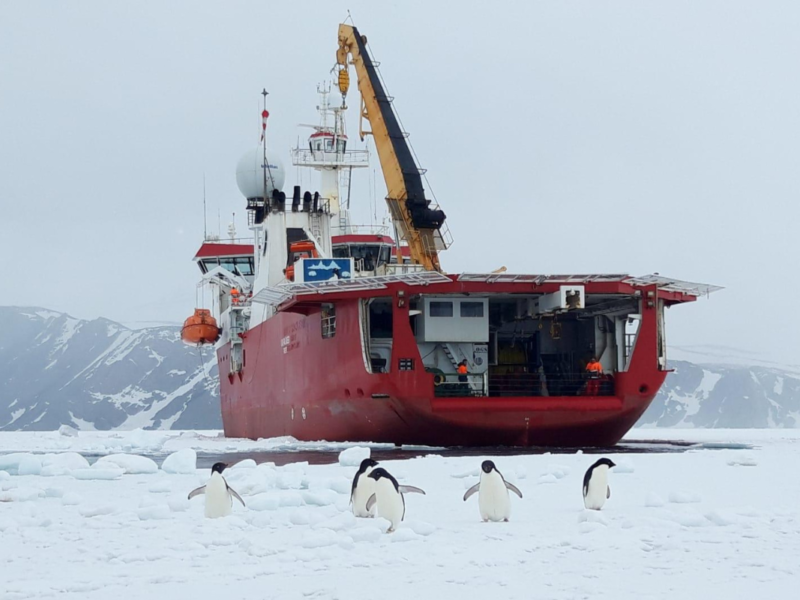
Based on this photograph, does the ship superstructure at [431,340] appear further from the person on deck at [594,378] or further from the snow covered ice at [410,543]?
the snow covered ice at [410,543]

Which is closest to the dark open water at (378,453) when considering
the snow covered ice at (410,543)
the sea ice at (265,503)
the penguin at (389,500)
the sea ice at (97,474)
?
the sea ice at (97,474)

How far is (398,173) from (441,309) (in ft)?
17.9

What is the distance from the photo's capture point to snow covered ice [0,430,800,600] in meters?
7.13

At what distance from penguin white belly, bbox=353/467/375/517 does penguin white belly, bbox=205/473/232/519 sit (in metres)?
1.27

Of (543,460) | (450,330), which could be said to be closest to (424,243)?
(450,330)

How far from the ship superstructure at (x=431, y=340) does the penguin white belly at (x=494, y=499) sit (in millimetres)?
13208

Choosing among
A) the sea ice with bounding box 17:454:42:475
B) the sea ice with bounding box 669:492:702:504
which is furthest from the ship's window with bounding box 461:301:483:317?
the sea ice with bounding box 669:492:702:504

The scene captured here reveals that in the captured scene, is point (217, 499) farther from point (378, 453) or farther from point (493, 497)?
point (378, 453)

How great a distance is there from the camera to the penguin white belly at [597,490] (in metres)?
10.5

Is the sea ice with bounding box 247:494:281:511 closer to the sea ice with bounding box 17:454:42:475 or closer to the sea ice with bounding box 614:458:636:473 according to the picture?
the sea ice with bounding box 614:458:636:473

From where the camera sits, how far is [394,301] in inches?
942

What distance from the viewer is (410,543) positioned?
29.0 feet

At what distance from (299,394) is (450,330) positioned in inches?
243

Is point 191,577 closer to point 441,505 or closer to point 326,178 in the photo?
point 441,505
